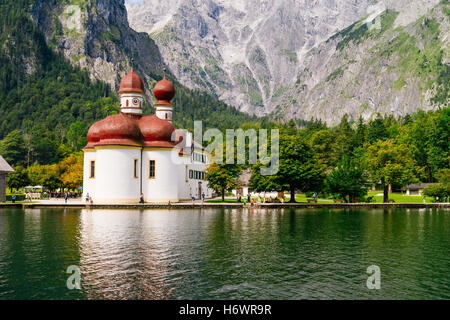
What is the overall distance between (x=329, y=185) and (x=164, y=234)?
43.5 meters

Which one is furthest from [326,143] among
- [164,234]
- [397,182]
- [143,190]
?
[164,234]

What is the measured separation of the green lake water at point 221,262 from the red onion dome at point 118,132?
98.8 feet

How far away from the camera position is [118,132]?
2424 inches

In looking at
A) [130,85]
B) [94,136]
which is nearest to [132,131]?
[94,136]

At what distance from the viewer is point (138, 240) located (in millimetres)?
25906

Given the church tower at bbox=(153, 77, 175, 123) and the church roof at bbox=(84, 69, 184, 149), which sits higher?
the church tower at bbox=(153, 77, 175, 123)

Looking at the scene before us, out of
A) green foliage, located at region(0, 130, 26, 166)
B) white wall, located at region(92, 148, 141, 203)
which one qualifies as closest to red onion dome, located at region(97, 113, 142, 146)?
white wall, located at region(92, 148, 141, 203)

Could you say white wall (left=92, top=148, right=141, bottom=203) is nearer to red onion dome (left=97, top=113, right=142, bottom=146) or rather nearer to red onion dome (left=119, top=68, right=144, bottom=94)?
red onion dome (left=97, top=113, right=142, bottom=146)

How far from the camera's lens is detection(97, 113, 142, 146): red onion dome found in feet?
202

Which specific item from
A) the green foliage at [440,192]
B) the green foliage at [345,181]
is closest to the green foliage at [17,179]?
the green foliage at [345,181]

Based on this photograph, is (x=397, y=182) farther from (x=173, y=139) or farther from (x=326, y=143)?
(x=326, y=143)

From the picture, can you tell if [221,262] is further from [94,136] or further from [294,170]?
[94,136]

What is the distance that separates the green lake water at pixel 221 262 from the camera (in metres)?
15.2

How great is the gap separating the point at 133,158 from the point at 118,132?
157 inches
